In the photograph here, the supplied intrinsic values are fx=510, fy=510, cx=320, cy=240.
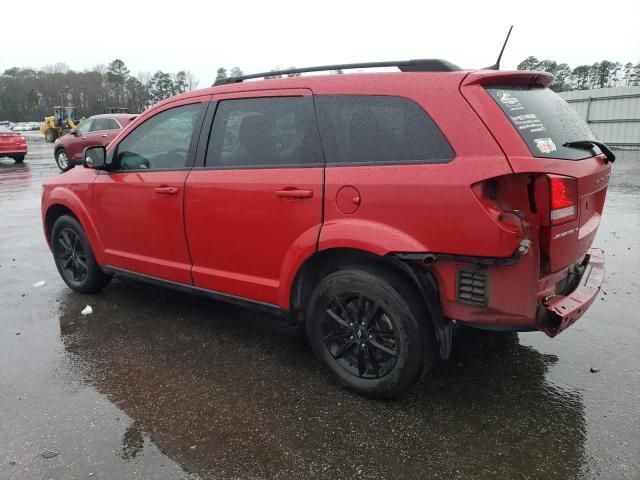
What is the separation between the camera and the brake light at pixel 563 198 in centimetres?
251

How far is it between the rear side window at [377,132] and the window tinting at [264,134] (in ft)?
0.39

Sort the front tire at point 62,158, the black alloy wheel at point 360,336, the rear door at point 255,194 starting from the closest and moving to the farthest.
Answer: the black alloy wheel at point 360,336 → the rear door at point 255,194 → the front tire at point 62,158

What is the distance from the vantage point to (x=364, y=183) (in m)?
2.88

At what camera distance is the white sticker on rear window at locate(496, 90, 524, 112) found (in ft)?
8.85

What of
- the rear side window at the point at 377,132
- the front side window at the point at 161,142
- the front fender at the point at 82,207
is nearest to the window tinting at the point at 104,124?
the front fender at the point at 82,207

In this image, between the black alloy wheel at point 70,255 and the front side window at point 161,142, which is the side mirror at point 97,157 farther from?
the black alloy wheel at point 70,255

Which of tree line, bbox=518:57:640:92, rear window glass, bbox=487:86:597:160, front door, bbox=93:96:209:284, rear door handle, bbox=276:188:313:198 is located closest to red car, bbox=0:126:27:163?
front door, bbox=93:96:209:284

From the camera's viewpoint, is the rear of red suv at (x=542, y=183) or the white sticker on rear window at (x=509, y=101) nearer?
the rear of red suv at (x=542, y=183)

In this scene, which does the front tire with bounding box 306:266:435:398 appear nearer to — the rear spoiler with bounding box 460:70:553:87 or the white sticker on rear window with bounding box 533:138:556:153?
the white sticker on rear window with bounding box 533:138:556:153

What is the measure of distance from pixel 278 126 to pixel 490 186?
4.78 feet

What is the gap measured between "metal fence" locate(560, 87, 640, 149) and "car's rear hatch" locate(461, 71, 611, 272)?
17370mm

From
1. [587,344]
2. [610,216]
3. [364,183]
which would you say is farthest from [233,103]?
[610,216]

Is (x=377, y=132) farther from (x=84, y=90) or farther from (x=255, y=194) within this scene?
(x=84, y=90)

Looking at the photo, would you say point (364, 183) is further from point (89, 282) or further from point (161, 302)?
point (89, 282)
